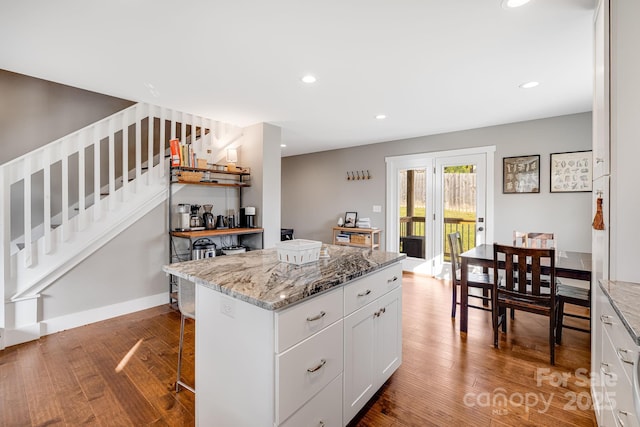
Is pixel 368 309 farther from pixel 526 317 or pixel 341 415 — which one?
pixel 526 317

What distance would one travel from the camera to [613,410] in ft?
3.97

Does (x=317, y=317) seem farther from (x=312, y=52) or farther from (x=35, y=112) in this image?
(x=35, y=112)

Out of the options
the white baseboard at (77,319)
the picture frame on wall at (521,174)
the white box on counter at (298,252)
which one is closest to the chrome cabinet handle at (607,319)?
the white box on counter at (298,252)

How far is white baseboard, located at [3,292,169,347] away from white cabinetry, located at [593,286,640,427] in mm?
4039

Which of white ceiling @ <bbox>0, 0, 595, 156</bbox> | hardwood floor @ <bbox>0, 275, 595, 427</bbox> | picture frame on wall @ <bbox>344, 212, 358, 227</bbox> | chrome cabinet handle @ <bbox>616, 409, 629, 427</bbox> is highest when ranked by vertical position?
white ceiling @ <bbox>0, 0, 595, 156</bbox>

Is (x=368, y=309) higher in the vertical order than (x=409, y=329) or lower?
higher

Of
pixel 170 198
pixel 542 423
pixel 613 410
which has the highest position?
pixel 170 198

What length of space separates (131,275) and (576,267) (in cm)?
443

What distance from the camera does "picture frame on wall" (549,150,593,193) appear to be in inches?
147

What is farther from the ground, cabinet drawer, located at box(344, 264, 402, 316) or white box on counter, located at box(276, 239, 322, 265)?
white box on counter, located at box(276, 239, 322, 265)

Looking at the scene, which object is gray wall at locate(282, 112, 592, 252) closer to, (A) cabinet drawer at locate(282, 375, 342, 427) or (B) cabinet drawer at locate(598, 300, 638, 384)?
(B) cabinet drawer at locate(598, 300, 638, 384)

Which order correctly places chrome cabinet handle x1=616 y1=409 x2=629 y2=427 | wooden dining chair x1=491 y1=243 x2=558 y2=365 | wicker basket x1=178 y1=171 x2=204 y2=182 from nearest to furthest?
1. chrome cabinet handle x1=616 y1=409 x2=629 y2=427
2. wooden dining chair x1=491 y1=243 x2=558 y2=365
3. wicker basket x1=178 y1=171 x2=204 y2=182

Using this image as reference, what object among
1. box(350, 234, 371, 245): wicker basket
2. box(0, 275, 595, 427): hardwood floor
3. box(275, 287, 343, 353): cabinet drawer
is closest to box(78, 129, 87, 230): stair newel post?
box(0, 275, 595, 427): hardwood floor

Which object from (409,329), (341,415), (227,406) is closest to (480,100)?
(409,329)
